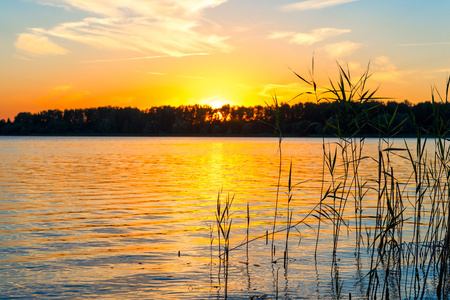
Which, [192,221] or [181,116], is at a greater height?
[181,116]

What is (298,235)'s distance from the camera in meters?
12.5

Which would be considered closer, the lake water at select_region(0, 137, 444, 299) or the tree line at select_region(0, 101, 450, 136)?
the lake water at select_region(0, 137, 444, 299)

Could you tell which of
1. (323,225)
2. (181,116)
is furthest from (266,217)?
(181,116)

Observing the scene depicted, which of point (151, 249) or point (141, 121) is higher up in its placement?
point (141, 121)

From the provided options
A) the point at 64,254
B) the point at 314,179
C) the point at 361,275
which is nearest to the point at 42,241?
the point at 64,254

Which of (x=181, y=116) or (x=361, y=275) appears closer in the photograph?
(x=361, y=275)

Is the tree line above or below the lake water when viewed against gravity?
above

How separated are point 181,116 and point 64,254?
171577mm

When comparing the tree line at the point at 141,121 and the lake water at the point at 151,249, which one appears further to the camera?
the tree line at the point at 141,121

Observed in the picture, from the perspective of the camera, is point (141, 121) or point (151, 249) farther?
point (141, 121)

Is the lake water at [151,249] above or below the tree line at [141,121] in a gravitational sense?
below

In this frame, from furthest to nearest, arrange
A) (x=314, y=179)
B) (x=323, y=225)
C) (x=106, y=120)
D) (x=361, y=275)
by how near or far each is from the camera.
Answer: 1. (x=106, y=120)
2. (x=314, y=179)
3. (x=323, y=225)
4. (x=361, y=275)

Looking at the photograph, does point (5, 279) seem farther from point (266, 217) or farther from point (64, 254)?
point (266, 217)

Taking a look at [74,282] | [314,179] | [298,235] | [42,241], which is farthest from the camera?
[314,179]
